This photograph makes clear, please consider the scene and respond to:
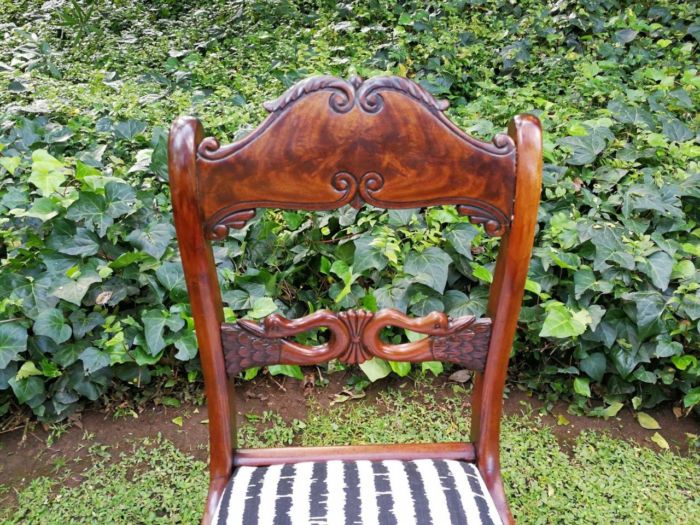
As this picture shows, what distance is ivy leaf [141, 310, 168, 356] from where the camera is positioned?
203cm

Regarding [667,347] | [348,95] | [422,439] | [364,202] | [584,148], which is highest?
[348,95]

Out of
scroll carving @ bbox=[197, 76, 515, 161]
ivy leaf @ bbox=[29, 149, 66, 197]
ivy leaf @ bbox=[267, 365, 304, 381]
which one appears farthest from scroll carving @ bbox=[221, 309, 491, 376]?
ivy leaf @ bbox=[29, 149, 66, 197]

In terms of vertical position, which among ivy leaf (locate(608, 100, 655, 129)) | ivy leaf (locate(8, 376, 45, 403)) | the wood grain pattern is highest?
the wood grain pattern

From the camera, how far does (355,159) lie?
94 centimetres

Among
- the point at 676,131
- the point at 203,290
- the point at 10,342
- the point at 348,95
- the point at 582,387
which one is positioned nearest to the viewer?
the point at 348,95

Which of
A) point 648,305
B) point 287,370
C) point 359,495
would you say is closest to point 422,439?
point 287,370

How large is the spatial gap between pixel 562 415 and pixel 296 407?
3.11 feet

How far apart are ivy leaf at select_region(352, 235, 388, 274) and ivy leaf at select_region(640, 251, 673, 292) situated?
0.86 metres

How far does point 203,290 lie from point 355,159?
33 cm

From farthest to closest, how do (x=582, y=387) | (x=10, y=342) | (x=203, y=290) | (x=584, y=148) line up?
(x=584, y=148) → (x=582, y=387) → (x=10, y=342) → (x=203, y=290)

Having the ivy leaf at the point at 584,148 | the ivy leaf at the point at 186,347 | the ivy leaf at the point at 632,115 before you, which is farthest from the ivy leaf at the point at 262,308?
the ivy leaf at the point at 632,115

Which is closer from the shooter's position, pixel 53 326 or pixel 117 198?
pixel 53 326

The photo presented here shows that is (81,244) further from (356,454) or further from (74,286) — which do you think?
(356,454)

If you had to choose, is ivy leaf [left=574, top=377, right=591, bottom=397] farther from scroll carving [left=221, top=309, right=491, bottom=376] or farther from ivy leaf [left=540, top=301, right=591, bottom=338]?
scroll carving [left=221, top=309, right=491, bottom=376]
